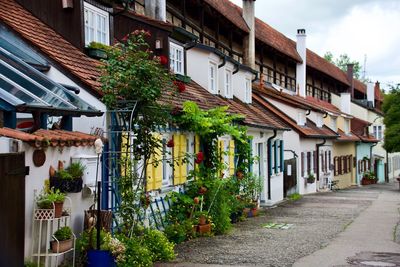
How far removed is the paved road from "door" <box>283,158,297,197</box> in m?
6.91

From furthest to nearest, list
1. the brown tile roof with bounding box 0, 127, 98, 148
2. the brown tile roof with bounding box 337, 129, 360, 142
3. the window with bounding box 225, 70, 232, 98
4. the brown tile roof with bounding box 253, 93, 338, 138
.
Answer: the brown tile roof with bounding box 337, 129, 360, 142 < the brown tile roof with bounding box 253, 93, 338, 138 < the window with bounding box 225, 70, 232, 98 < the brown tile roof with bounding box 0, 127, 98, 148

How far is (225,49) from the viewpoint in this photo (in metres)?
29.5

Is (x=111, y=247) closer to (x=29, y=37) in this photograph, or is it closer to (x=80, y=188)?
(x=80, y=188)

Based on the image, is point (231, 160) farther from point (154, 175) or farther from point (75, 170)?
point (75, 170)

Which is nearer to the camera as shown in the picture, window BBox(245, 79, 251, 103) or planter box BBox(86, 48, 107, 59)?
planter box BBox(86, 48, 107, 59)

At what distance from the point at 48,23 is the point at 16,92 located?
5.44 meters

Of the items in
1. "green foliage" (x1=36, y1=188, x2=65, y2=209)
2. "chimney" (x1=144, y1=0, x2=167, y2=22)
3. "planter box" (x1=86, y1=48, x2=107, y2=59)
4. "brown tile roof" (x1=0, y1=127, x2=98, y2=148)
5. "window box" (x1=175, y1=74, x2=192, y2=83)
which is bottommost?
"green foliage" (x1=36, y1=188, x2=65, y2=209)

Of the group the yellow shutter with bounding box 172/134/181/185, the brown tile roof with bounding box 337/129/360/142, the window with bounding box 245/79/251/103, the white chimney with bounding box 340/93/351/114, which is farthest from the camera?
the white chimney with bounding box 340/93/351/114

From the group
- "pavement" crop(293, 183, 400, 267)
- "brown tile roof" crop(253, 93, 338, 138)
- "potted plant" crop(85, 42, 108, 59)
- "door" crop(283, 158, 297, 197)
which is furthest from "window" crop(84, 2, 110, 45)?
"door" crop(283, 158, 297, 197)

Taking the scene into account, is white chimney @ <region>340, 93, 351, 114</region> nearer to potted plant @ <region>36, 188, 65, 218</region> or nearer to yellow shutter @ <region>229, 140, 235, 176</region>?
yellow shutter @ <region>229, 140, 235, 176</region>

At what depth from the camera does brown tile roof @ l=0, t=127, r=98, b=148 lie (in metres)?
7.86

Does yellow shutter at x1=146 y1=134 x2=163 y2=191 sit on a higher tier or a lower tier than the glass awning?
lower

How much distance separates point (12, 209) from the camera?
7969 mm

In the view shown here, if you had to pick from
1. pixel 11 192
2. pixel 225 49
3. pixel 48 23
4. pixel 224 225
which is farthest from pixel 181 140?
pixel 225 49
